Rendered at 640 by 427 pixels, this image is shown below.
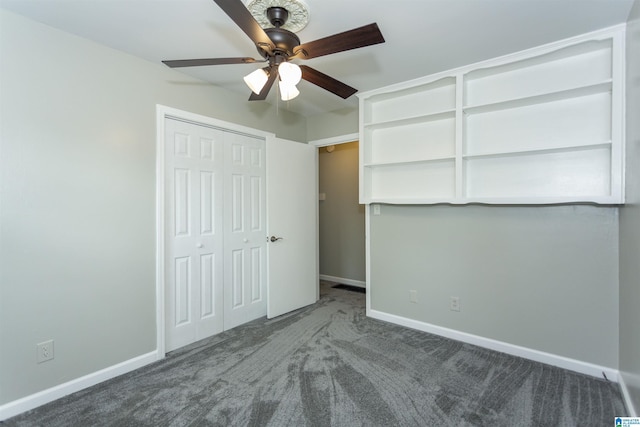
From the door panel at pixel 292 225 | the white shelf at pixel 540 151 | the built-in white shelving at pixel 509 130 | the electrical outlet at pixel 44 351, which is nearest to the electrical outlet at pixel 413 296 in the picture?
the built-in white shelving at pixel 509 130

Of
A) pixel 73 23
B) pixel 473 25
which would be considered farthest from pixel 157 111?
pixel 473 25

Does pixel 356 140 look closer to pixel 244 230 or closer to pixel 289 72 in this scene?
pixel 244 230

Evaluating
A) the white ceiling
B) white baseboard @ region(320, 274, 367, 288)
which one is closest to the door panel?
white baseboard @ region(320, 274, 367, 288)

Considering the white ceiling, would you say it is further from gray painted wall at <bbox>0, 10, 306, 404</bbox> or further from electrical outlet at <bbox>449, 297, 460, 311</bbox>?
electrical outlet at <bbox>449, 297, 460, 311</bbox>

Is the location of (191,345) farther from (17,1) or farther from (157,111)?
(17,1)

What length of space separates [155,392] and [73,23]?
98.0 inches

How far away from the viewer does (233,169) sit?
10.2ft

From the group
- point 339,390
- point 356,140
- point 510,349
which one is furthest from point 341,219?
point 339,390

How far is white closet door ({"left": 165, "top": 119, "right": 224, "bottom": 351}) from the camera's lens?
8.61 feet

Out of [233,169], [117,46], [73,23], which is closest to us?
[73,23]

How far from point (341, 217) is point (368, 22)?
3301 mm

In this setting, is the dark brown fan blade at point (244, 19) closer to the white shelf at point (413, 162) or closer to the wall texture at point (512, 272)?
the white shelf at point (413, 162)

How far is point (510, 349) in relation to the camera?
8.19 feet

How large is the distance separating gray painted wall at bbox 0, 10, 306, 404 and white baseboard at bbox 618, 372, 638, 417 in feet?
10.6
